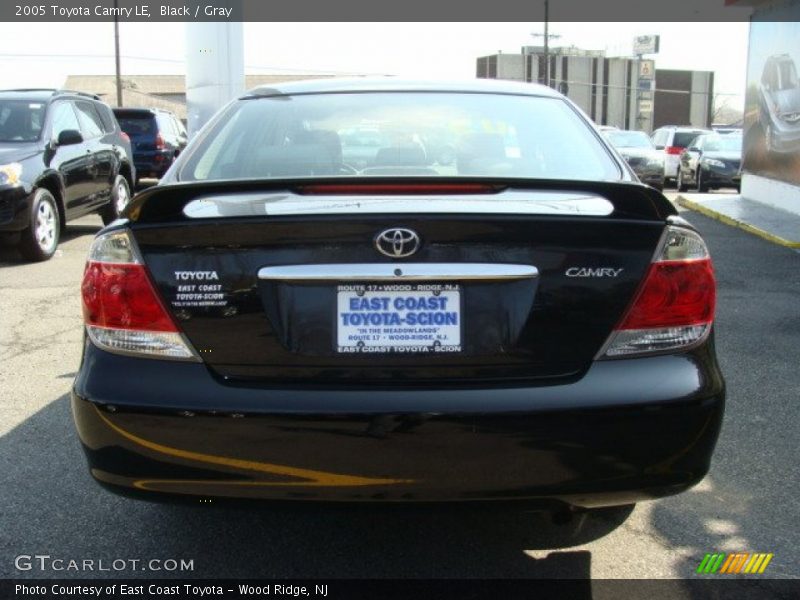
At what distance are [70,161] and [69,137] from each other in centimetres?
36

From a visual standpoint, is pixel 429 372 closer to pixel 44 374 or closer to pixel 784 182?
pixel 44 374

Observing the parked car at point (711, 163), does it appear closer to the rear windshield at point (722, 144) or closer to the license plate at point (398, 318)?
the rear windshield at point (722, 144)

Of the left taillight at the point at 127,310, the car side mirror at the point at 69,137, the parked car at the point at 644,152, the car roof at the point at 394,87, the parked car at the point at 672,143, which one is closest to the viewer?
the left taillight at the point at 127,310

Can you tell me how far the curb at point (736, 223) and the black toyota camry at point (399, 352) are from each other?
8.73 metres

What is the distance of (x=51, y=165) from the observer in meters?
9.61

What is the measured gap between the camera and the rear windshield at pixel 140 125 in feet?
Result: 59.5

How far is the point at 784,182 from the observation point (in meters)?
13.6

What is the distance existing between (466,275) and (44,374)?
3.69 meters

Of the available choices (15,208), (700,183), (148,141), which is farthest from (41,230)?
(700,183)

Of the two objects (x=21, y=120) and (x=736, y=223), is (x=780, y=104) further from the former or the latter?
(x=21, y=120)

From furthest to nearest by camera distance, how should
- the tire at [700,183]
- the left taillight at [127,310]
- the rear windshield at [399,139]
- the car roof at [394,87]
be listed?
1. the tire at [700,183]
2. the car roof at [394,87]
3. the rear windshield at [399,139]
4. the left taillight at [127,310]

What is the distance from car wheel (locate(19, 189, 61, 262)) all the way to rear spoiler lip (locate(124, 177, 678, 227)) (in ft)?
23.2

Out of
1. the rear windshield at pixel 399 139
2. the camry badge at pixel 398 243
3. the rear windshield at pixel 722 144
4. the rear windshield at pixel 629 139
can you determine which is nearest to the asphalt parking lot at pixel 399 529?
the camry badge at pixel 398 243
